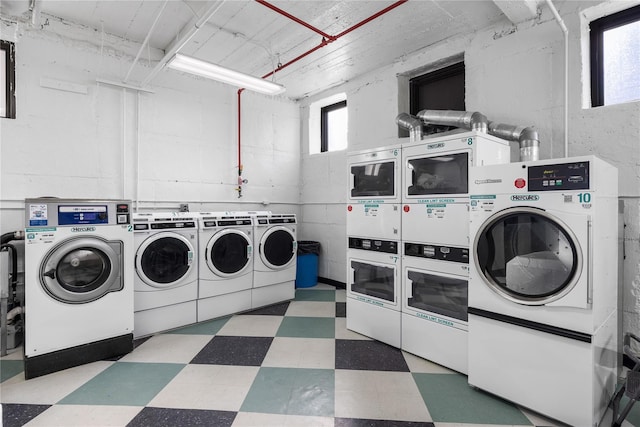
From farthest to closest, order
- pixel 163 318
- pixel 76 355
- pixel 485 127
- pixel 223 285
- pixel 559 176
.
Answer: pixel 223 285
pixel 163 318
pixel 485 127
pixel 76 355
pixel 559 176

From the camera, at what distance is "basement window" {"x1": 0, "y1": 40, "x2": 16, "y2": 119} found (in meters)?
2.88

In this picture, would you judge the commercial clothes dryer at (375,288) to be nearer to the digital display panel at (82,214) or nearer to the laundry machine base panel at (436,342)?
the laundry machine base panel at (436,342)

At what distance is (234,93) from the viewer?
14.2 ft

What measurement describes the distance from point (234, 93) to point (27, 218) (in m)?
2.84

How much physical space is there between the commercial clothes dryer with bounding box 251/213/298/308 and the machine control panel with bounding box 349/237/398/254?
1.07 metres

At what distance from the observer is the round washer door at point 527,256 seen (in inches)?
67.1

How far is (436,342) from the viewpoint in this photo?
2.42 meters

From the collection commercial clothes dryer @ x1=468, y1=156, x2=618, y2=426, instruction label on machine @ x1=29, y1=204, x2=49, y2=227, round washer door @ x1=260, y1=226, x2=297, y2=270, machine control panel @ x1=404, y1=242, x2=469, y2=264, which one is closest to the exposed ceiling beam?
commercial clothes dryer @ x1=468, y1=156, x2=618, y2=426

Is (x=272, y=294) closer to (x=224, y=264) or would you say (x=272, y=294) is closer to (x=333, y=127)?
(x=224, y=264)

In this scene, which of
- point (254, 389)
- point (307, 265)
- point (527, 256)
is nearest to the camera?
point (527, 256)

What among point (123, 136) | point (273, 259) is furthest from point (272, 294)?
point (123, 136)

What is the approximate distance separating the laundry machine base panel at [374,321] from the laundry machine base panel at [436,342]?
0.28 ft

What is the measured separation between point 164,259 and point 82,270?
0.66m

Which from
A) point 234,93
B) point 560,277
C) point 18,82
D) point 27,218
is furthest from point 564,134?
point 18,82
